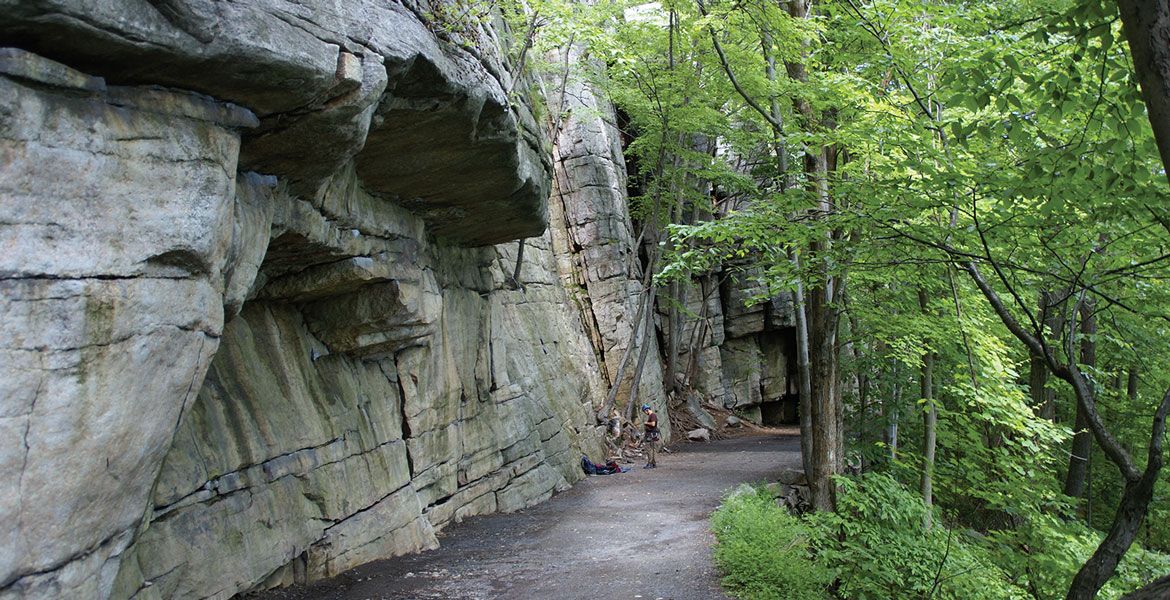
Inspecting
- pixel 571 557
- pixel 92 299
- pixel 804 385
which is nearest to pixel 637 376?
pixel 804 385

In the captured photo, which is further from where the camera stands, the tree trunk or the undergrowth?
the undergrowth

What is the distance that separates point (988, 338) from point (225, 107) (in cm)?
974

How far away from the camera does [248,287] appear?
19.0 ft

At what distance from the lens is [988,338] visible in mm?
10203

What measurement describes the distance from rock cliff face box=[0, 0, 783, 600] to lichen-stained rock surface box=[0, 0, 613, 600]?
0.06ft

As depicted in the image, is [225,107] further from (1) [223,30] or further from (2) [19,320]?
(2) [19,320]

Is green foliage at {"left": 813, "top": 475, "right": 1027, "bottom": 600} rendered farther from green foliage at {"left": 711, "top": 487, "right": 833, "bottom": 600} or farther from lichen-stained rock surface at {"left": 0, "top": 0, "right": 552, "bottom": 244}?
lichen-stained rock surface at {"left": 0, "top": 0, "right": 552, "bottom": 244}

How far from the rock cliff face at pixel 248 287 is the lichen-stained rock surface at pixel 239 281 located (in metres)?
0.02

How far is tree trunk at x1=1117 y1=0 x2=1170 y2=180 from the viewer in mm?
2836

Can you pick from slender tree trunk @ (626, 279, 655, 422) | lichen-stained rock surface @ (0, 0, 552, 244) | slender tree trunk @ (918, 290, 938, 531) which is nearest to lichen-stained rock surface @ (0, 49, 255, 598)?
lichen-stained rock surface @ (0, 0, 552, 244)

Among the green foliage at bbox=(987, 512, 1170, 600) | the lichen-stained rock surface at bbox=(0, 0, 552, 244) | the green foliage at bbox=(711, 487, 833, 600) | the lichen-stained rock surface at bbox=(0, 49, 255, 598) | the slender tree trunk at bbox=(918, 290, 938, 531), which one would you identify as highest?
the lichen-stained rock surface at bbox=(0, 0, 552, 244)

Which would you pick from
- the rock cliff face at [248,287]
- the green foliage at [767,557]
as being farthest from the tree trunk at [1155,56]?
the green foliage at [767,557]

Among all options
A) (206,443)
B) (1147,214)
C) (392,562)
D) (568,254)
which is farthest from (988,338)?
(568,254)

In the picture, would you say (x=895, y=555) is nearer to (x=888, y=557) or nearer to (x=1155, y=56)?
(x=888, y=557)
